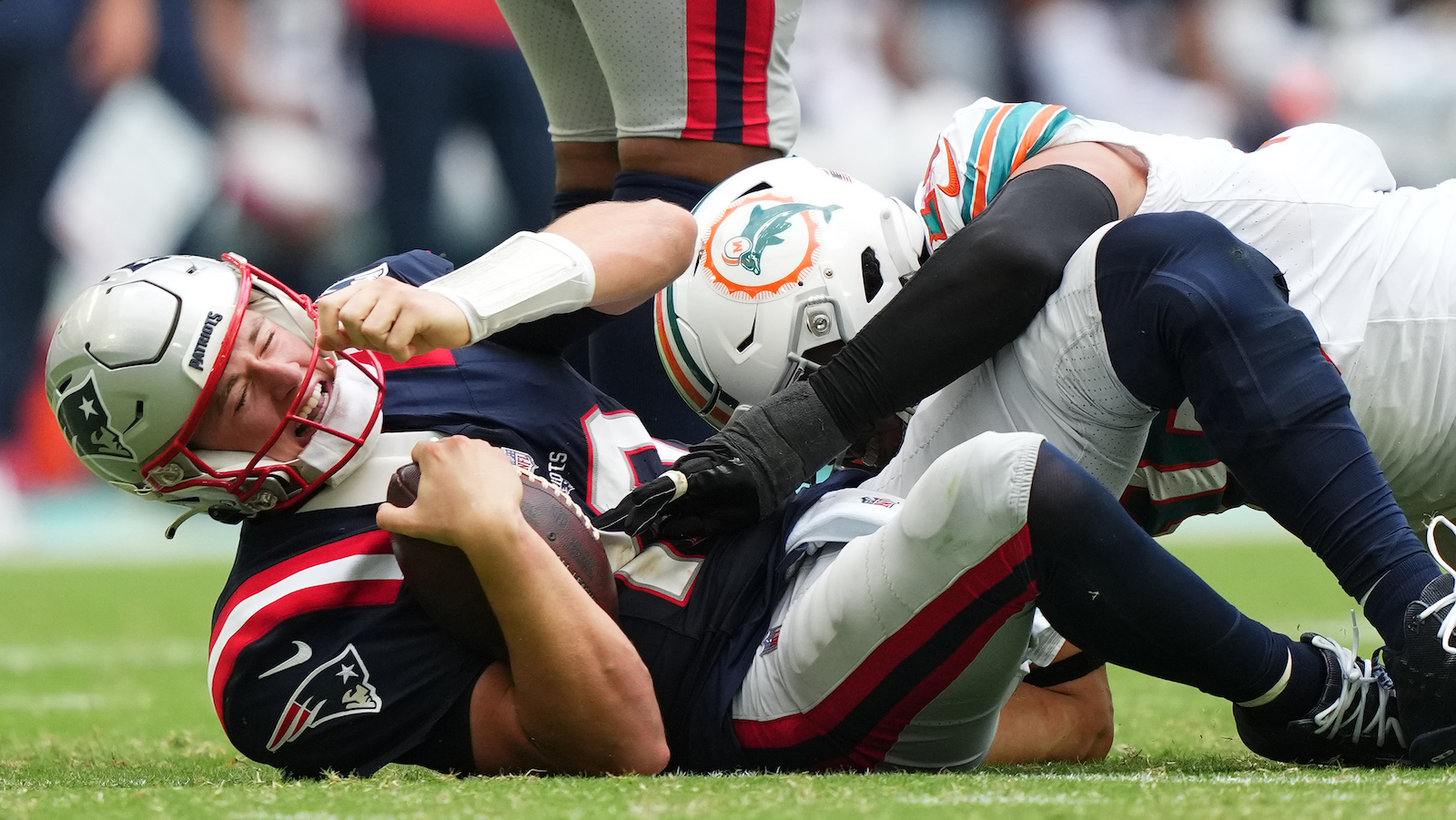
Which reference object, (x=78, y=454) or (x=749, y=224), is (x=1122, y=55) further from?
(x=78, y=454)

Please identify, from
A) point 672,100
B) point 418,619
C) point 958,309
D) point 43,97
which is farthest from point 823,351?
point 43,97

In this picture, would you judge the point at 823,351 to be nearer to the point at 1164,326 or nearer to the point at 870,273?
the point at 870,273

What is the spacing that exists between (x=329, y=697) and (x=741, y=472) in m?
0.56

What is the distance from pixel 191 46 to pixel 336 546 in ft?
19.7

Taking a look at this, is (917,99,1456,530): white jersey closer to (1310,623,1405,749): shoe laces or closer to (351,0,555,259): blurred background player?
(1310,623,1405,749): shoe laces

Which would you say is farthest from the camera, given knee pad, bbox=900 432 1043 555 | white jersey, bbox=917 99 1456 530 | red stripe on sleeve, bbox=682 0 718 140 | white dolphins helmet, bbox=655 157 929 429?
red stripe on sleeve, bbox=682 0 718 140

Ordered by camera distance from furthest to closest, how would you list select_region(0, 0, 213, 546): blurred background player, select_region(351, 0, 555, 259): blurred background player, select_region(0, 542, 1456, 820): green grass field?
1. select_region(351, 0, 555, 259): blurred background player
2. select_region(0, 0, 213, 546): blurred background player
3. select_region(0, 542, 1456, 820): green grass field

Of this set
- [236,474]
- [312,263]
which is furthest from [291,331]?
[312,263]

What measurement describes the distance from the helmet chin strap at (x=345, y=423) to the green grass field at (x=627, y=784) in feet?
1.29

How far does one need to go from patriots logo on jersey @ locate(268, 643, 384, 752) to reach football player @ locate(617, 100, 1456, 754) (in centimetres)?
42

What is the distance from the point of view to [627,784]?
1.67 m

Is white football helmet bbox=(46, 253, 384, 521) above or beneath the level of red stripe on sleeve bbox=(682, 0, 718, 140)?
beneath

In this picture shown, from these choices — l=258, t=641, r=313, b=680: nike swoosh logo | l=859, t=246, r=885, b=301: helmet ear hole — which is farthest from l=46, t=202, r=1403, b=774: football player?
l=859, t=246, r=885, b=301: helmet ear hole

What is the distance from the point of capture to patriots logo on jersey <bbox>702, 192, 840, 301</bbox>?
7.22ft
